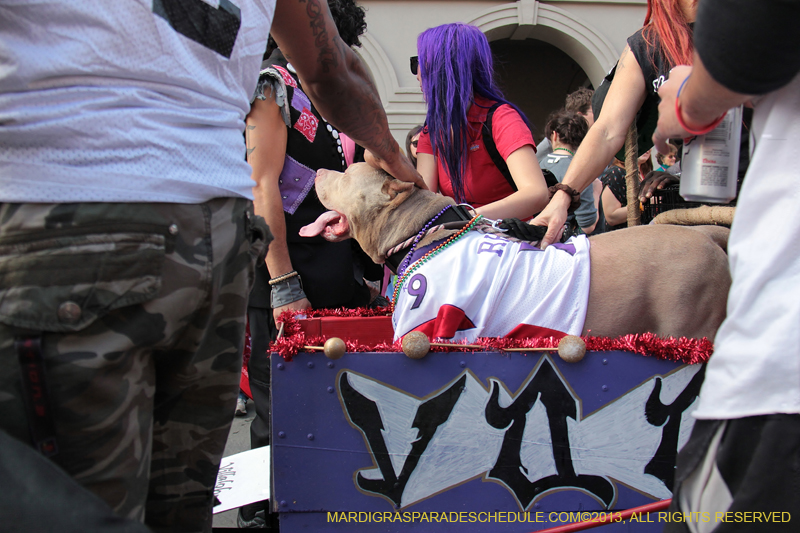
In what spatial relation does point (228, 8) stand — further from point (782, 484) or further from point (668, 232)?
point (668, 232)

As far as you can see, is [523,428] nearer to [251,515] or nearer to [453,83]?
[251,515]

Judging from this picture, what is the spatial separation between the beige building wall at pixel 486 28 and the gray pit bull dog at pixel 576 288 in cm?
584

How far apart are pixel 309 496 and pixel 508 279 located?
37.6 inches

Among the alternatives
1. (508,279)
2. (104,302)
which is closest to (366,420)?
(508,279)

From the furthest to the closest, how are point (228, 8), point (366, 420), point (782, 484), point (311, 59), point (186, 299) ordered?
point (366, 420), point (311, 59), point (228, 8), point (186, 299), point (782, 484)

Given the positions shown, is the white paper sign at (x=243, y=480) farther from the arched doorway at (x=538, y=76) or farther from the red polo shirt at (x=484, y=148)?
the arched doorway at (x=538, y=76)

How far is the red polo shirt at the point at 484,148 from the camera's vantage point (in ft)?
8.41

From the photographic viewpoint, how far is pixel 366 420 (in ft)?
5.66

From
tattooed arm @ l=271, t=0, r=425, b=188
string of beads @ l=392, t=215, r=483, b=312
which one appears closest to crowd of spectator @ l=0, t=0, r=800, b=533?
tattooed arm @ l=271, t=0, r=425, b=188

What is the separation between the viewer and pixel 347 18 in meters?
2.35

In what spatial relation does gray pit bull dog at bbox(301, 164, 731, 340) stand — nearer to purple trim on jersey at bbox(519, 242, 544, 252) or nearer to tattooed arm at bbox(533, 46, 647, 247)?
purple trim on jersey at bbox(519, 242, 544, 252)

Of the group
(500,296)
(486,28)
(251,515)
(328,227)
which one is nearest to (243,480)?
(251,515)

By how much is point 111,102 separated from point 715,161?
103cm

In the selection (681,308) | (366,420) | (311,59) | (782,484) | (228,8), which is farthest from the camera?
(681,308)
